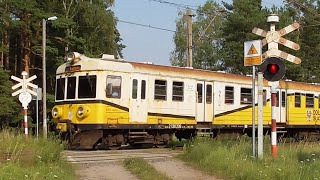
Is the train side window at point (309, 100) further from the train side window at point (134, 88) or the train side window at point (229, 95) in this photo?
the train side window at point (134, 88)

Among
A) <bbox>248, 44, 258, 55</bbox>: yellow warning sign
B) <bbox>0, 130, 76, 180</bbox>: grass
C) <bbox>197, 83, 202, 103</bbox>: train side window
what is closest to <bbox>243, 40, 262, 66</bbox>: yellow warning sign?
<bbox>248, 44, 258, 55</bbox>: yellow warning sign

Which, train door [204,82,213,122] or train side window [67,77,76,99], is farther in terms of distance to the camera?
train door [204,82,213,122]

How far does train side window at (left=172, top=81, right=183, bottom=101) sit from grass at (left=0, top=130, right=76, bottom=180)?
7.52m

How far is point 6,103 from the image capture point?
3712 cm

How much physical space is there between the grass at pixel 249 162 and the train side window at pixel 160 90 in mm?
4487

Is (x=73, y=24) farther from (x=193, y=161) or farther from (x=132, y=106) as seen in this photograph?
(x=193, y=161)

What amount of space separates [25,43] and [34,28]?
1386 mm

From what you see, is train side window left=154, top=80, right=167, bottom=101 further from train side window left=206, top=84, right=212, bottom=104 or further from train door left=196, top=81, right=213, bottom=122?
train side window left=206, top=84, right=212, bottom=104

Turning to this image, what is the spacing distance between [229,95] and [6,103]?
65.7 ft

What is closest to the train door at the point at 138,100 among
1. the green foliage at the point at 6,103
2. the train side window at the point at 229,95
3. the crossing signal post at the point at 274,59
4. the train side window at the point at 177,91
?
the train side window at the point at 177,91

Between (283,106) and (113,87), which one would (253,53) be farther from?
(283,106)

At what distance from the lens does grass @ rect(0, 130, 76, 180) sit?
32.4 ft

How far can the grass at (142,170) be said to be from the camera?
11.2 metres

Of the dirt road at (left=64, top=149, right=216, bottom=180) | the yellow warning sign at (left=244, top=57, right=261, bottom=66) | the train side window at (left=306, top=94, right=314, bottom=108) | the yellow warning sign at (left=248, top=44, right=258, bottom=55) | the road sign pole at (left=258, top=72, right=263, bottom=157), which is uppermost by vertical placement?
the yellow warning sign at (left=248, top=44, right=258, bottom=55)
